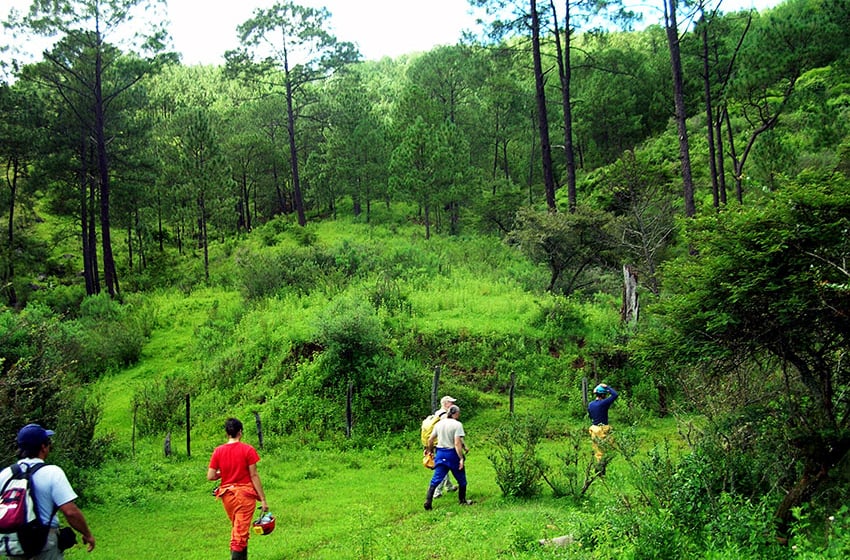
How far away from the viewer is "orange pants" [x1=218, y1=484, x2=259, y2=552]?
22.2 ft

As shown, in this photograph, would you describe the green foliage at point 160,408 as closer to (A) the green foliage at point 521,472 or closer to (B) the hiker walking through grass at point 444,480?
(B) the hiker walking through grass at point 444,480

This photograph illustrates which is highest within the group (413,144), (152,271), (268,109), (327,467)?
(268,109)

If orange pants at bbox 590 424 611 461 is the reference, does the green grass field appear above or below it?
below

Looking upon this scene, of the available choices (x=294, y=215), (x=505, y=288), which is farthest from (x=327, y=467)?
(x=294, y=215)

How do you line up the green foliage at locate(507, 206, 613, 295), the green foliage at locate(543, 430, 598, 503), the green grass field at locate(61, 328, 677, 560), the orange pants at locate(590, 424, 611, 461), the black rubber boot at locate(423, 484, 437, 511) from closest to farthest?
the green grass field at locate(61, 328, 677, 560) < the green foliage at locate(543, 430, 598, 503) < the black rubber boot at locate(423, 484, 437, 511) < the orange pants at locate(590, 424, 611, 461) < the green foliage at locate(507, 206, 613, 295)

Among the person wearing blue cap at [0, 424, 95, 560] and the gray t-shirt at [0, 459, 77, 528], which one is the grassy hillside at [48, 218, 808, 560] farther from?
the gray t-shirt at [0, 459, 77, 528]

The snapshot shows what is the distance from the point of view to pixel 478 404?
16.0 metres

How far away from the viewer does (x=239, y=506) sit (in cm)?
682

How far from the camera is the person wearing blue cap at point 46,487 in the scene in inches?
201

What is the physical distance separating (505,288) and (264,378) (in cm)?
945

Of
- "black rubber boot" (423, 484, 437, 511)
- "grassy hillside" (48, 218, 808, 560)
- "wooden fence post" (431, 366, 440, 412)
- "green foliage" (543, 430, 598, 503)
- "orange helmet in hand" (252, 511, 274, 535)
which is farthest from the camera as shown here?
"wooden fence post" (431, 366, 440, 412)

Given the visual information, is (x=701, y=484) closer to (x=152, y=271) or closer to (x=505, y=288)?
(x=505, y=288)

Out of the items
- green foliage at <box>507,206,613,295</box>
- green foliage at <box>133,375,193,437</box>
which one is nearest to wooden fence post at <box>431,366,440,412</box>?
green foliage at <box>133,375,193,437</box>

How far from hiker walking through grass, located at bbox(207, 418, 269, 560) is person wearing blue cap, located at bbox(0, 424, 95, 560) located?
1.73 metres
